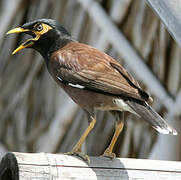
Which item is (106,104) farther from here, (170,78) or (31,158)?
(170,78)

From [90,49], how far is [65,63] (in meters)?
0.22

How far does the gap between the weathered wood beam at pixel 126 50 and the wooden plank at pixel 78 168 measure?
100 inches

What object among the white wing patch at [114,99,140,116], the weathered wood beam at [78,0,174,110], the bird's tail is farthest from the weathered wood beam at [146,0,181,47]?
the weathered wood beam at [78,0,174,110]

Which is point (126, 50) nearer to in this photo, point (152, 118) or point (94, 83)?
point (94, 83)

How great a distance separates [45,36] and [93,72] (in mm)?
471

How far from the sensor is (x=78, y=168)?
3.01 m

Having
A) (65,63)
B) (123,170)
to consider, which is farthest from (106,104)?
(123,170)

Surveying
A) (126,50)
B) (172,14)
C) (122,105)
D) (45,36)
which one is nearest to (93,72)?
(122,105)

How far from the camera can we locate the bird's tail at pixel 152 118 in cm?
335

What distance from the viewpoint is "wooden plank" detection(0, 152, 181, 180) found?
2.87 metres

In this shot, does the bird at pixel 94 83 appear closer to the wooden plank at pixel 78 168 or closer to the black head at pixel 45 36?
the black head at pixel 45 36

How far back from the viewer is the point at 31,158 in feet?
9.58

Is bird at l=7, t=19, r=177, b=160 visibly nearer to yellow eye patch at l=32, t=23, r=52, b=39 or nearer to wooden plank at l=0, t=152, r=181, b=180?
yellow eye patch at l=32, t=23, r=52, b=39

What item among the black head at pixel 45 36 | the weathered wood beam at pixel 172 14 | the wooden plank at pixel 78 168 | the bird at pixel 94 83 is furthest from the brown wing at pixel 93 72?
the weathered wood beam at pixel 172 14
